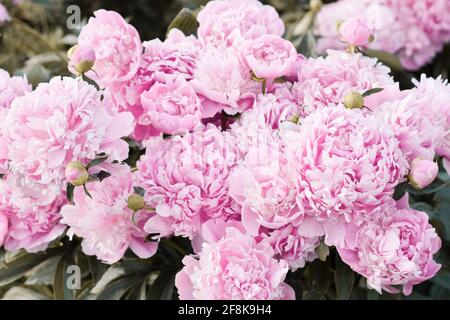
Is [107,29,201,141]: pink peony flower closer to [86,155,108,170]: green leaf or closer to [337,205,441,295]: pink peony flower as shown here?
[86,155,108,170]: green leaf

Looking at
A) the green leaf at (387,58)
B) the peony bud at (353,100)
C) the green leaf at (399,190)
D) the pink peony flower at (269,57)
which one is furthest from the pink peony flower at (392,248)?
the green leaf at (387,58)

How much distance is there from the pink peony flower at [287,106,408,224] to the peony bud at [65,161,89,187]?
22cm

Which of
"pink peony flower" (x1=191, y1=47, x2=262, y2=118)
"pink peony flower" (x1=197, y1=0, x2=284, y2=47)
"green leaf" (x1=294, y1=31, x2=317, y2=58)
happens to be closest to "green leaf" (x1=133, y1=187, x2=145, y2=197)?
"pink peony flower" (x1=191, y1=47, x2=262, y2=118)

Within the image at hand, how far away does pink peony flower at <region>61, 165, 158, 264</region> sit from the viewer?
0.81 m

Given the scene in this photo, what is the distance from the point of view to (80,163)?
0.75m

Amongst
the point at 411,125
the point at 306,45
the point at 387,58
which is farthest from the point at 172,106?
the point at 387,58

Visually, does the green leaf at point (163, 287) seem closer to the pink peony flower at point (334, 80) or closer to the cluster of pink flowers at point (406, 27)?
the pink peony flower at point (334, 80)

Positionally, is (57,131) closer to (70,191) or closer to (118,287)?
(70,191)

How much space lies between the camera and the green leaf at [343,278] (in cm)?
87

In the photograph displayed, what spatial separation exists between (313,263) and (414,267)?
17 centimetres

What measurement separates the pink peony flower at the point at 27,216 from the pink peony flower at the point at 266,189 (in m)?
0.22
